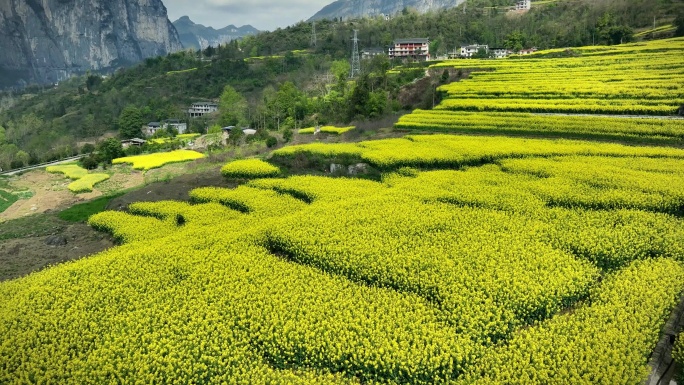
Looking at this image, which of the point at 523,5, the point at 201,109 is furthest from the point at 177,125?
the point at 523,5

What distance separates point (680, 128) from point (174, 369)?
27.0m

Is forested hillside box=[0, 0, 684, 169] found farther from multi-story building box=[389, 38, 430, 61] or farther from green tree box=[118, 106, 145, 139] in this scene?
multi-story building box=[389, 38, 430, 61]

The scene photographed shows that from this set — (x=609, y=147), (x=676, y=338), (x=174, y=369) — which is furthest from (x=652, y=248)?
(x=174, y=369)

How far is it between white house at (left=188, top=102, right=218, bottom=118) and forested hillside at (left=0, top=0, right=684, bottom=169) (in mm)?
4154

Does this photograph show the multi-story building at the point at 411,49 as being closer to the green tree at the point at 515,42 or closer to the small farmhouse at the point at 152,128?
the green tree at the point at 515,42

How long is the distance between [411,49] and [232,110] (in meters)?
37.0

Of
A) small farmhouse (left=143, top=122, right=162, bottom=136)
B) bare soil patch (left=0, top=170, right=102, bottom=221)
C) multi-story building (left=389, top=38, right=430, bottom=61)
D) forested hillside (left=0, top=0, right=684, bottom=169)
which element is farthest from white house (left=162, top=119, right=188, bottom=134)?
bare soil patch (left=0, top=170, right=102, bottom=221)

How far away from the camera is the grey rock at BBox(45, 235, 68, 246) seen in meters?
16.1

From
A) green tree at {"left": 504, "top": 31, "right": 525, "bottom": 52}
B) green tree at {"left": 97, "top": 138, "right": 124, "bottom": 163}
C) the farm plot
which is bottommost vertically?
the farm plot

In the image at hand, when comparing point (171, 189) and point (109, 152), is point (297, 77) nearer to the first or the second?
point (109, 152)

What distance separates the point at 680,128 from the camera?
23188 millimetres

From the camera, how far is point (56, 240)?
16359 mm

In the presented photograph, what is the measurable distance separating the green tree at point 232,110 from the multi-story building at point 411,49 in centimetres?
3101

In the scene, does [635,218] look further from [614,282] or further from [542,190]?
[614,282]
